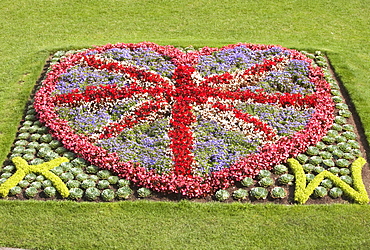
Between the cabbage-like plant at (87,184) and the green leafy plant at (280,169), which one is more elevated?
the green leafy plant at (280,169)

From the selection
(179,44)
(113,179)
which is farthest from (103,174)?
(179,44)

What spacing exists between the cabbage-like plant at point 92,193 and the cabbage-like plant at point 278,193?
14.4 ft

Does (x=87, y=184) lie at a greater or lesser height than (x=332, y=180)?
lesser

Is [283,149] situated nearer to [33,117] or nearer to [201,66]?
[201,66]

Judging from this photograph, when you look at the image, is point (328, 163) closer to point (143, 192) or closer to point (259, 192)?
point (259, 192)

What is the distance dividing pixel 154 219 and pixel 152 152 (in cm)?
205

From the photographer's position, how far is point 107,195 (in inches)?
389

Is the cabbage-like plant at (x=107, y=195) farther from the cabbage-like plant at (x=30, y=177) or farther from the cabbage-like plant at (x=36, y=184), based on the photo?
the cabbage-like plant at (x=30, y=177)

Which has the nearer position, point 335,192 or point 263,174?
point 335,192

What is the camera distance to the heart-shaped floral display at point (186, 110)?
34.6ft

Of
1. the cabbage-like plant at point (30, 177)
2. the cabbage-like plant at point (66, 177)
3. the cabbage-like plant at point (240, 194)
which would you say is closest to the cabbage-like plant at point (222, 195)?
the cabbage-like plant at point (240, 194)

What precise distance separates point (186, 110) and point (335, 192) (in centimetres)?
478

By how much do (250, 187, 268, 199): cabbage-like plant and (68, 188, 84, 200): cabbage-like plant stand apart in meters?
4.31

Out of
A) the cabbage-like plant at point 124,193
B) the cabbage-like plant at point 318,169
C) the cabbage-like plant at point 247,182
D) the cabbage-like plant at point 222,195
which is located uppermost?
the cabbage-like plant at point 318,169
